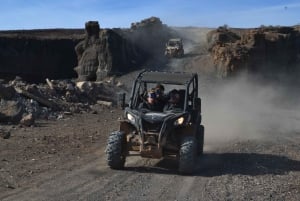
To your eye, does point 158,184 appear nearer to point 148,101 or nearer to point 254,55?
point 148,101

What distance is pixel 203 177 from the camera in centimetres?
1284

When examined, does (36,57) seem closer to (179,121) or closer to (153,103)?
(153,103)

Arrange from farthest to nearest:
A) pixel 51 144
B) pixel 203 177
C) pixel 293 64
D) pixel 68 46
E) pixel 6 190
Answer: pixel 68 46, pixel 293 64, pixel 51 144, pixel 203 177, pixel 6 190

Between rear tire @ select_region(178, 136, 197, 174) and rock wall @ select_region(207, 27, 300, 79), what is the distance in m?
34.5

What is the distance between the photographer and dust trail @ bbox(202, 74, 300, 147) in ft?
76.4

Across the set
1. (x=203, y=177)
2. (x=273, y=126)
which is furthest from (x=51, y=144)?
(x=273, y=126)

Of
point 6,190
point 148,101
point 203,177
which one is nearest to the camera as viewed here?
point 6,190

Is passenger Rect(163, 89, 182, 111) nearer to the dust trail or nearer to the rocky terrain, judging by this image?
the rocky terrain

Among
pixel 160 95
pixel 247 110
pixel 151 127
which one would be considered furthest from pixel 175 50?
pixel 151 127

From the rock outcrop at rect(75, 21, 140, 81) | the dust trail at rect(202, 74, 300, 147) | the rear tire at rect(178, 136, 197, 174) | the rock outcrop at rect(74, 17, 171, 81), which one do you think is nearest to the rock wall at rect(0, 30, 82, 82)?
the rock outcrop at rect(74, 17, 171, 81)

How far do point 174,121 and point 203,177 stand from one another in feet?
4.53

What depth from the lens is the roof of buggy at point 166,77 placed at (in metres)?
14.4

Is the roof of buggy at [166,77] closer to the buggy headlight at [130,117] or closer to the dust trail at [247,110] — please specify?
the buggy headlight at [130,117]

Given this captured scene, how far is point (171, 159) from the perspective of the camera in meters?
14.8
